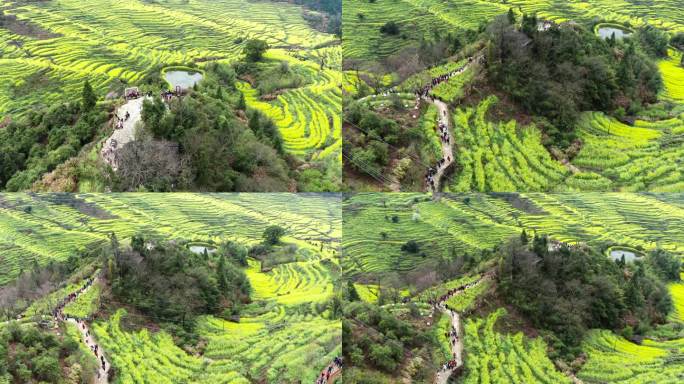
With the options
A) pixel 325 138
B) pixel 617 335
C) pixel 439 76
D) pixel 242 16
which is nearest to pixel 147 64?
pixel 242 16

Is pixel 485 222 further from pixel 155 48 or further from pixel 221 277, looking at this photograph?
pixel 155 48

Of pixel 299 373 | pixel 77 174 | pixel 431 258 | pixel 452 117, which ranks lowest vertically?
pixel 299 373

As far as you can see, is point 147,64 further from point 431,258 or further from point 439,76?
point 431,258

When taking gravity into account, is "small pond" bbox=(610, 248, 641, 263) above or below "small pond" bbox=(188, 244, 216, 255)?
above

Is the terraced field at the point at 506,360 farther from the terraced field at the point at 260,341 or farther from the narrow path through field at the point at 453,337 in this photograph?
the terraced field at the point at 260,341

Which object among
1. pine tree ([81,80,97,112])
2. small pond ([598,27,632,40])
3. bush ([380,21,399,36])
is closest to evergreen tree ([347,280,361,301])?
bush ([380,21,399,36])

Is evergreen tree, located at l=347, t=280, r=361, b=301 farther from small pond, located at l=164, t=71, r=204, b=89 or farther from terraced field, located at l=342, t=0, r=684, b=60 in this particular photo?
small pond, located at l=164, t=71, r=204, b=89

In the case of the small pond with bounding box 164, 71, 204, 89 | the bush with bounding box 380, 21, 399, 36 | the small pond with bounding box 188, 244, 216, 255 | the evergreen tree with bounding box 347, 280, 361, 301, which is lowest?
the evergreen tree with bounding box 347, 280, 361, 301

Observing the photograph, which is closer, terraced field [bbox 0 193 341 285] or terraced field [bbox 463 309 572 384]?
terraced field [bbox 463 309 572 384]
